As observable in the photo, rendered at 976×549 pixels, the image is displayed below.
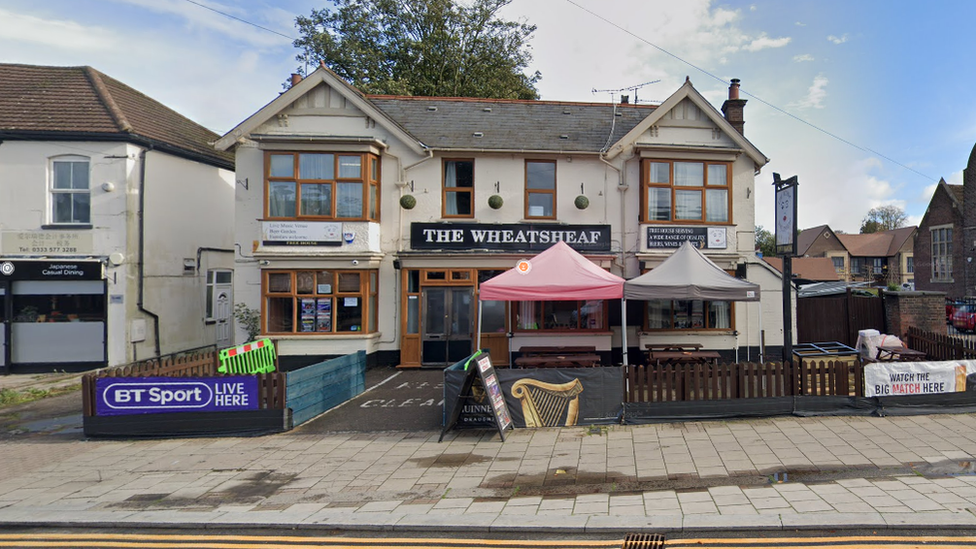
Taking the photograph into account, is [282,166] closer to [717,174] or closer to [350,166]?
[350,166]

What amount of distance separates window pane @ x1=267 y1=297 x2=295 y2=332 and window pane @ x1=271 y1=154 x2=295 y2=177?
11.1 ft

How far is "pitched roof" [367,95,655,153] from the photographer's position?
15266 mm

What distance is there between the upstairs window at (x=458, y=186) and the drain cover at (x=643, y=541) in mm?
11173

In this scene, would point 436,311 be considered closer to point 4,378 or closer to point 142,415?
point 142,415

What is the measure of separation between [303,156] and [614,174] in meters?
8.67

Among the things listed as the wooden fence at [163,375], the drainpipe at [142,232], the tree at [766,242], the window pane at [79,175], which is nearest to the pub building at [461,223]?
the drainpipe at [142,232]

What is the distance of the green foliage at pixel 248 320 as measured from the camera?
14.5 metres

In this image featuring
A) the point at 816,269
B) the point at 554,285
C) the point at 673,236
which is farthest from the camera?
the point at 816,269

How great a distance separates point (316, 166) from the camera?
569 inches

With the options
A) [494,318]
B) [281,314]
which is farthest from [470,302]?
[281,314]

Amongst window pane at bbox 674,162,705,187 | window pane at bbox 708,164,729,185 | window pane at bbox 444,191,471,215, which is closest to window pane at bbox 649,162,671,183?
window pane at bbox 674,162,705,187

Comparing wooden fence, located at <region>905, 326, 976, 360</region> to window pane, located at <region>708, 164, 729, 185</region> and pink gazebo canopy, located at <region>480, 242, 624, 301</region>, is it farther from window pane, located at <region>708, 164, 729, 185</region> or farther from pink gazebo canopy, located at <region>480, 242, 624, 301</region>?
pink gazebo canopy, located at <region>480, 242, 624, 301</region>

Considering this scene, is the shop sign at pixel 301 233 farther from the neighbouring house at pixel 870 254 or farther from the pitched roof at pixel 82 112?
the neighbouring house at pixel 870 254

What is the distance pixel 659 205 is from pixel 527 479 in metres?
10.3
